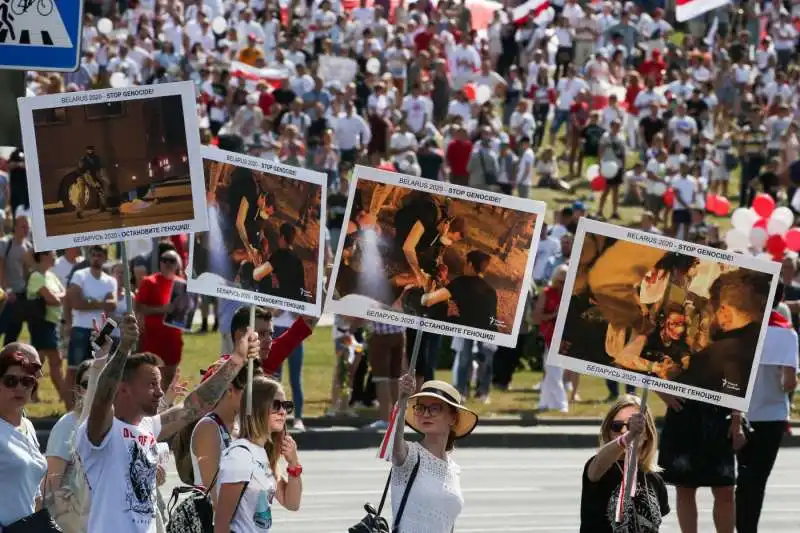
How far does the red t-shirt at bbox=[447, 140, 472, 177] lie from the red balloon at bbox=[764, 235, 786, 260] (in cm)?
728

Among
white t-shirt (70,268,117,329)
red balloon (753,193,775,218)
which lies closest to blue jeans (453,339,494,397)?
white t-shirt (70,268,117,329)

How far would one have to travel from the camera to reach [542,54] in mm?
38375

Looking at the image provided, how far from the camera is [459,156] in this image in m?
30.5

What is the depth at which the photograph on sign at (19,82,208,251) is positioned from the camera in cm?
838

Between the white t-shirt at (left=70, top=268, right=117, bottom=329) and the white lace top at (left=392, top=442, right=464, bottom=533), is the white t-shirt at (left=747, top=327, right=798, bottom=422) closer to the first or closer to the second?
the white lace top at (left=392, top=442, right=464, bottom=533)

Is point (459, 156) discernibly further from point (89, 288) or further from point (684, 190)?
point (89, 288)

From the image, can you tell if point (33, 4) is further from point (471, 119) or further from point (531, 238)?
point (471, 119)

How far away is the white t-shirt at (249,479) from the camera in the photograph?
783 centimetres

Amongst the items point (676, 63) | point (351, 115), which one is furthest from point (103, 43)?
point (676, 63)

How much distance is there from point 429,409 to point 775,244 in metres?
16.5

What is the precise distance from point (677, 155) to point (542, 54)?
5.29m

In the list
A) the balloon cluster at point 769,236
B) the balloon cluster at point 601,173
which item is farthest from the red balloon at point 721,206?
the balloon cluster at point 769,236

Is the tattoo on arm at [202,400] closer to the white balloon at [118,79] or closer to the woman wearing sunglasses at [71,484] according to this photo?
the woman wearing sunglasses at [71,484]

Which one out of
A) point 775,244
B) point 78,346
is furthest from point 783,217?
point 78,346
